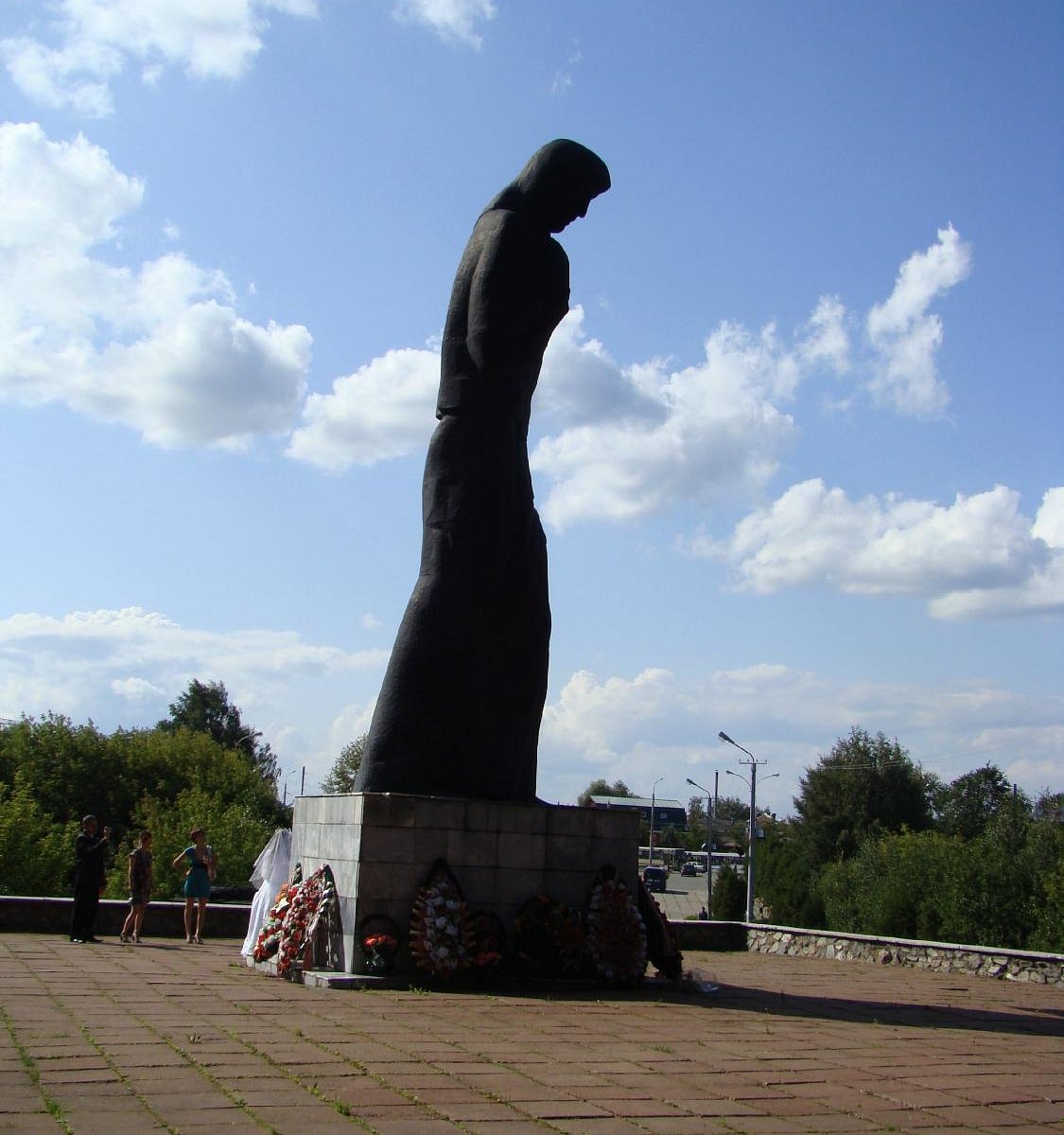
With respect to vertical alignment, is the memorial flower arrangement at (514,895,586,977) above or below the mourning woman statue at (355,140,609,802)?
below

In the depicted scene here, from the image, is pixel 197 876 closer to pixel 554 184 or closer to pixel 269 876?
pixel 269 876

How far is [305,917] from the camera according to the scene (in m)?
9.38

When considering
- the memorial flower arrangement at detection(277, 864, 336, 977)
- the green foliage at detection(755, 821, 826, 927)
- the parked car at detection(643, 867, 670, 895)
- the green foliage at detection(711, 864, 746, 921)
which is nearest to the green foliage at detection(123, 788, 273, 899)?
the green foliage at detection(711, 864, 746, 921)

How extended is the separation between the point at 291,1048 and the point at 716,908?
2815 centimetres

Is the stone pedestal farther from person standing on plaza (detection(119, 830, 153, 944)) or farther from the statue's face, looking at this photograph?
the statue's face

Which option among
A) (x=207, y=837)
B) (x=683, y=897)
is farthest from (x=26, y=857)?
(x=683, y=897)

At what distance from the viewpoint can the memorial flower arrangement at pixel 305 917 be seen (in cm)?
922

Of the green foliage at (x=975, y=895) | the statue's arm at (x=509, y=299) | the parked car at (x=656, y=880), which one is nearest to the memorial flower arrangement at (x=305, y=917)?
the statue's arm at (x=509, y=299)

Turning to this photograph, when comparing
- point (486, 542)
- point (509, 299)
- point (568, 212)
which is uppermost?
point (568, 212)

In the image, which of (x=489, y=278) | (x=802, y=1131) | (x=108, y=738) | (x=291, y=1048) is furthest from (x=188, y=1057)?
(x=108, y=738)

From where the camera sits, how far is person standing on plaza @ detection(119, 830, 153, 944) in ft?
43.0

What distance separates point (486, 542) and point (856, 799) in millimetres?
43612

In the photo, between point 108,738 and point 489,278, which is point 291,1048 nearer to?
point 489,278

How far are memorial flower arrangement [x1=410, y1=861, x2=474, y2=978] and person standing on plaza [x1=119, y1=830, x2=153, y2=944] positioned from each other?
5.27 meters
